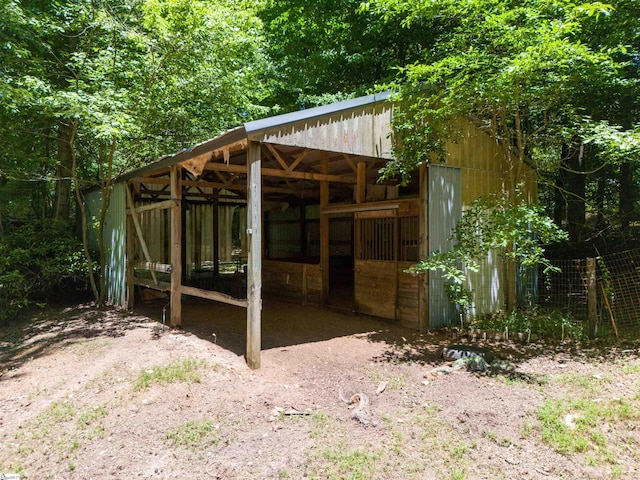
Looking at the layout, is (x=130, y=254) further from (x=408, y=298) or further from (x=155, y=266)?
(x=408, y=298)

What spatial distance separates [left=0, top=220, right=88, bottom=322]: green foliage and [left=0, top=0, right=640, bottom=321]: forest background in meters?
0.04

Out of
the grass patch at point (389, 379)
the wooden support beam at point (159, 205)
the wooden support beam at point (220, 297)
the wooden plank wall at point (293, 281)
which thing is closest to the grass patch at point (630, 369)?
the grass patch at point (389, 379)

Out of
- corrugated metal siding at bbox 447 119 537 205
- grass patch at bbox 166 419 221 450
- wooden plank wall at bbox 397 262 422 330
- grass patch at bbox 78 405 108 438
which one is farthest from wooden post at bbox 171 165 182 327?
corrugated metal siding at bbox 447 119 537 205

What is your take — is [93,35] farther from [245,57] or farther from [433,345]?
[433,345]

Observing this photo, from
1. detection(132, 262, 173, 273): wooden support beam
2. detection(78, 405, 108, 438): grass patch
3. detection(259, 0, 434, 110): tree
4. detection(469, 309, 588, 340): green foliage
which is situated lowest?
detection(78, 405, 108, 438): grass patch

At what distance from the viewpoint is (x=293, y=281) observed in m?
9.02

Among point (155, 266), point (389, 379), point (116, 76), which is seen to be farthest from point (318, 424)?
point (116, 76)

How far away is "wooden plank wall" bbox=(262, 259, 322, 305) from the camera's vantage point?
8.47 meters

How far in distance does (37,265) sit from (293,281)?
17.5 ft

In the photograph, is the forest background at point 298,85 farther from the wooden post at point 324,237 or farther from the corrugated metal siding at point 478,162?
the wooden post at point 324,237

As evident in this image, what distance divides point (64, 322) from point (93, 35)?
5.33 metres

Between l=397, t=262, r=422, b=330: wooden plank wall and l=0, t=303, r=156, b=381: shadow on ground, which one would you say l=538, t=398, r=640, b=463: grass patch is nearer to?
l=397, t=262, r=422, b=330: wooden plank wall

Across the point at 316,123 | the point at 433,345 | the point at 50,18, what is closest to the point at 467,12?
the point at 316,123

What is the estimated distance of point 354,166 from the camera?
7176 mm
